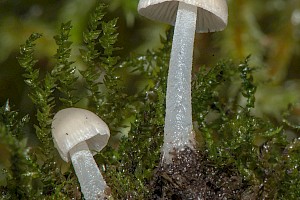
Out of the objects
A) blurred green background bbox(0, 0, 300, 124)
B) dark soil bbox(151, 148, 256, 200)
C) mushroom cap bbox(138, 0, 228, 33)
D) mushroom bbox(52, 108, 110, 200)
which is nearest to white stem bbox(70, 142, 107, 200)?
mushroom bbox(52, 108, 110, 200)

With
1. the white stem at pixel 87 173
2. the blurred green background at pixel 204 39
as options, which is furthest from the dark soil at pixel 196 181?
the blurred green background at pixel 204 39

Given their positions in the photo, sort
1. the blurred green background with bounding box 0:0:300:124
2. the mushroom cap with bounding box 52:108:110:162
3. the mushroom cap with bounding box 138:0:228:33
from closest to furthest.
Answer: the mushroom cap with bounding box 52:108:110:162 < the mushroom cap with bounding box 138:0:228:33 < the blurred green background with bounding box 0:0:300:124

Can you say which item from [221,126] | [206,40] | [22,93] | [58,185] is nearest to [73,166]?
[58,185]

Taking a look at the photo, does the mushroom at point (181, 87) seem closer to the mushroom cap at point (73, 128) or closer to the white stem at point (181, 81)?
the white stem at point (181, 81)

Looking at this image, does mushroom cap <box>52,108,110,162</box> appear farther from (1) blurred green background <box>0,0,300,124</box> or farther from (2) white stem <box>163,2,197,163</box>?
(1) blurred green background <box>0,0,300,124</box>

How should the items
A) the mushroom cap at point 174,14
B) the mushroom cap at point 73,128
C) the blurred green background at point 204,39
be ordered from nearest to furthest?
the mushroom cap at point 73,128
the mushroom cap at point 174,14
the blurred green background at point 204,39
